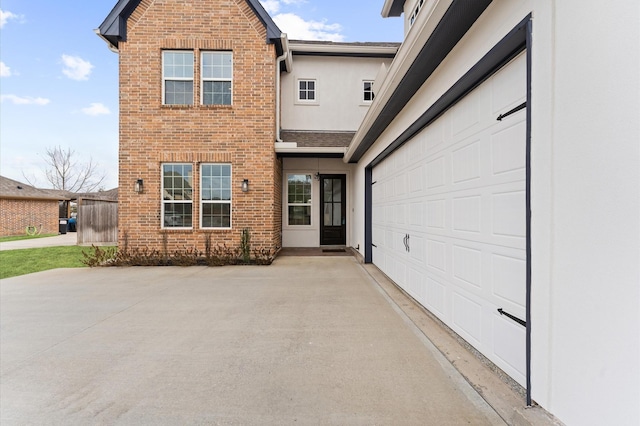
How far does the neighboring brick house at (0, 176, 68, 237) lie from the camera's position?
18.5 metres

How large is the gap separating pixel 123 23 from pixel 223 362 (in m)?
9.46

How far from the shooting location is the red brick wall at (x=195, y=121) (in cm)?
834

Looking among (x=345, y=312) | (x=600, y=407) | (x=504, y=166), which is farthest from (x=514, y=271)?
(x=345, y=312)

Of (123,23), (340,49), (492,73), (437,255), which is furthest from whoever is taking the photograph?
(340,49)

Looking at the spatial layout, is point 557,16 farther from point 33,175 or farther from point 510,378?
point 33,175

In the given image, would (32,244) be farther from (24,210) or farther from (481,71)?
(481,71)

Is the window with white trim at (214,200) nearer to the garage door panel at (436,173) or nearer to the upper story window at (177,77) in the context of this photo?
the upper story window at (177,77)

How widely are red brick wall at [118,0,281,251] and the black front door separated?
114 inches

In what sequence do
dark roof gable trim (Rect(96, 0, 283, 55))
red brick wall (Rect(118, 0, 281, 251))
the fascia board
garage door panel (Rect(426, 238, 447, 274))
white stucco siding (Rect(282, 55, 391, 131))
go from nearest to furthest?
garage door panel (Rect(426, 238, 447, 274)), dark roof gable trim (Rect(96, 0, 283, 55)), red brick wall (Rect(118, 0, 281, 251)), the fascia board, white stucco siding (Rect(282, 55, 391, 131))

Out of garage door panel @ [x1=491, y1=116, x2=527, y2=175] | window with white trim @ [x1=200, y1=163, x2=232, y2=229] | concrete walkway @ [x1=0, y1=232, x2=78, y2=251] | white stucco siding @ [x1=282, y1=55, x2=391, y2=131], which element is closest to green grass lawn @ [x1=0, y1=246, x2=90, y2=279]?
concrete walkway @ [x1=0, y1=232, x2=78, y2=251]

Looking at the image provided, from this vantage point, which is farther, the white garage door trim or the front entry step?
the front entry step

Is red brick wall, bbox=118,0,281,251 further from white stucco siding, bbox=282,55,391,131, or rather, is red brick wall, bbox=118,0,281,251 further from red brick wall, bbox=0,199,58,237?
red brick wall, bbox=0,199,58,237

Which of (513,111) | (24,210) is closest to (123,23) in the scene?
(513,111)

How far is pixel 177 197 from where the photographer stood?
337 inches
